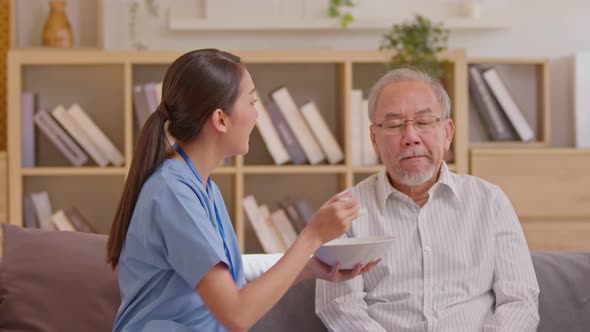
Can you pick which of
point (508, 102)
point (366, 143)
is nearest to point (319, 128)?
point (366, 143)

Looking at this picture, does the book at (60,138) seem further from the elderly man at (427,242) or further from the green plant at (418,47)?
the elderly man at (427,242)

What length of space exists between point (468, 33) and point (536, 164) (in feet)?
2.56

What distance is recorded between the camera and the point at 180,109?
1.71 meters

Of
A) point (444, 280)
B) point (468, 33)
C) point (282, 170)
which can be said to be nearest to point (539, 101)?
point (468, 33)

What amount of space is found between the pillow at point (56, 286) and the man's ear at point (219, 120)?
2.04ft

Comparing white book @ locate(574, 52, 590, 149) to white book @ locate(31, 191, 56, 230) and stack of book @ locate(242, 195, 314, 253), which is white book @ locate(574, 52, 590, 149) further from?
white book @ locate(31, 191, 56, 230)

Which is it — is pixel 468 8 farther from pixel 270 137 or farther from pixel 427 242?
pixel 427 242

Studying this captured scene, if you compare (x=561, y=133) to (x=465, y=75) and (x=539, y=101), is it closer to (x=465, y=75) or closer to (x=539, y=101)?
(x=539, y=101)

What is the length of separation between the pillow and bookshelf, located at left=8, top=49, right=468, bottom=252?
1.66 meters

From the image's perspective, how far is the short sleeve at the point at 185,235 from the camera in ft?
5.21

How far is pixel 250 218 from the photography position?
12.9 feet

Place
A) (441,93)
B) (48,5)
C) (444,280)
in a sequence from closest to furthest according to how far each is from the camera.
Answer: (444,280) → (441,93) → (48,5)

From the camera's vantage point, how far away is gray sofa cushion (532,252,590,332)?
87.3 inches

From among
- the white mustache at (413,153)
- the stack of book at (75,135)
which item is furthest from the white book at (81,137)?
the white mustache at (413,153)
